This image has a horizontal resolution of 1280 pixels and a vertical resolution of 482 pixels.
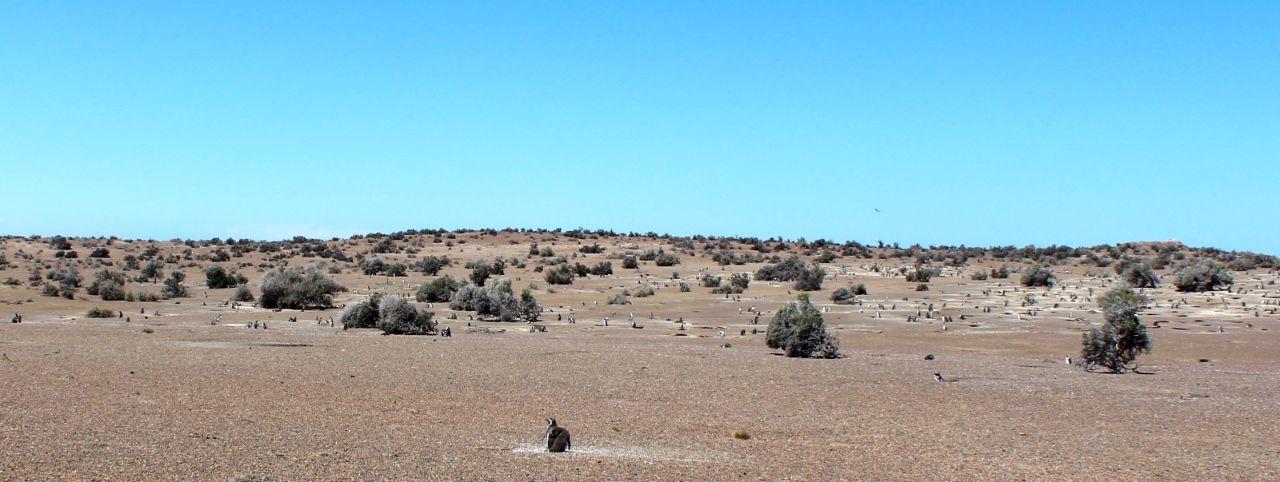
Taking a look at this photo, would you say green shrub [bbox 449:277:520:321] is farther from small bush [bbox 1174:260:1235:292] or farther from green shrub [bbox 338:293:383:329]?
small bush [bbox 1174:260:1235:292]

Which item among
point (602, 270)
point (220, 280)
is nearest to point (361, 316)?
point (220, 280)

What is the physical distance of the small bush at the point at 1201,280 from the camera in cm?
4219

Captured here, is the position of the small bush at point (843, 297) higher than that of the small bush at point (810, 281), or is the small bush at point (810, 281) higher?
the small bush at point (810, 281)

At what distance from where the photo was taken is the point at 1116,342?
2180 centimetres

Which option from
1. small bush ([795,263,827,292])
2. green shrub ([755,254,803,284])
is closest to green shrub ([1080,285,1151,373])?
small bush ([795,263,827,292])

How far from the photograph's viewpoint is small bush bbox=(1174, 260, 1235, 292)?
138ft

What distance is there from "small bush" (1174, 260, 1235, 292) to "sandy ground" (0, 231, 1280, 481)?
1171 cm

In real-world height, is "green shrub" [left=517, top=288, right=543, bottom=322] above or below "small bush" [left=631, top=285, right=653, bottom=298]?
below

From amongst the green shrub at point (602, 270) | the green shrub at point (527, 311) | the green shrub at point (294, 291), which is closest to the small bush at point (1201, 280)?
the green shrub at point (527, 311)

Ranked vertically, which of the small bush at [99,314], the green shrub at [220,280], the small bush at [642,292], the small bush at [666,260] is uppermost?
the small bush at [666,260]

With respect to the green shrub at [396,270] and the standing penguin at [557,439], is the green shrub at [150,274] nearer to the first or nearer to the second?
the green shrub at [396,270]

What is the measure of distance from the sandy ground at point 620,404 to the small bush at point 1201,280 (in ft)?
38.4

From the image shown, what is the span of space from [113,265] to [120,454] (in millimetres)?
57825

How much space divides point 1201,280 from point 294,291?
33.5 metres
